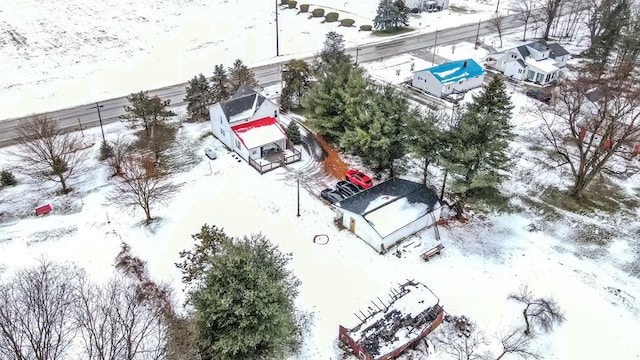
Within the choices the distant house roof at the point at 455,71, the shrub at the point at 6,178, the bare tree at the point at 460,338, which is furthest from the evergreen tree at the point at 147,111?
the distant house roof at the point at 455,71

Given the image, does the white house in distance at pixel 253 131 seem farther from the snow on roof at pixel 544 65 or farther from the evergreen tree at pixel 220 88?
the snow on roof at pixel 544 65

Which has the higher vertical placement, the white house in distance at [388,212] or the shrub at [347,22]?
the shrub at [347,22]

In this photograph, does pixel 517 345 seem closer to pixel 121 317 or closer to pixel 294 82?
pixel 121 317

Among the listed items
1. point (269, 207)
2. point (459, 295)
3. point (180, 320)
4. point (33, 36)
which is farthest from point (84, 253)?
point (33, 36)

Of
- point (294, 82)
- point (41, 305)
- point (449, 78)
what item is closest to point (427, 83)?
point (449, 78)

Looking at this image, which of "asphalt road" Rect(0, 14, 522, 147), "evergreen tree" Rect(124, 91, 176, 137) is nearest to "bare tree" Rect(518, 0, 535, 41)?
"asphalt road" Rect(0, 14, 522, 147)
